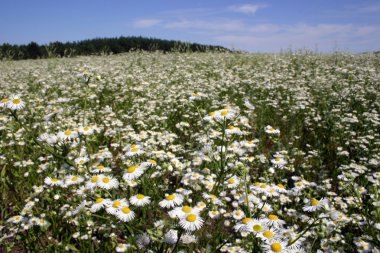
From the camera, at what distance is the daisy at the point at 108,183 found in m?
1.64

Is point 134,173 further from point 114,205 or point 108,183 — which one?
point 114,205

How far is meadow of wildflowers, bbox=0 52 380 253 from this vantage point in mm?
1703

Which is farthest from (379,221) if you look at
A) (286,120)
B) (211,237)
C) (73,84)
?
(73,84)

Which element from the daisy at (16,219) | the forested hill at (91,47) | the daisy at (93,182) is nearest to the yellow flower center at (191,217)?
the daisy at (93,182)

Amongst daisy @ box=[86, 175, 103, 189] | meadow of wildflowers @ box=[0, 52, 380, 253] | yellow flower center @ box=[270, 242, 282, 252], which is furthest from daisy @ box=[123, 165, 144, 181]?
yellow flower center @ box=[270, 242, 282, 252]

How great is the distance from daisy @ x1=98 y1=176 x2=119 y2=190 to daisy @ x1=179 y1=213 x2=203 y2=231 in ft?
1.68

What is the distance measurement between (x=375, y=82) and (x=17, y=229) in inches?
286

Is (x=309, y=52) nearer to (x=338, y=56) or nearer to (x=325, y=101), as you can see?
(x=338, y=56)

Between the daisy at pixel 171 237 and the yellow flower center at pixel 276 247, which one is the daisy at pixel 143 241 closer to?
the daisy at pixel 171 237

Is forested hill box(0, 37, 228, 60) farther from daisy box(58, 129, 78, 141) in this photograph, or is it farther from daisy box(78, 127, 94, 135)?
daisy box(58, 129, 78, 141)

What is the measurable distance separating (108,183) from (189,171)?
1.17 metres

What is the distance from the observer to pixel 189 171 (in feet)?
8.99

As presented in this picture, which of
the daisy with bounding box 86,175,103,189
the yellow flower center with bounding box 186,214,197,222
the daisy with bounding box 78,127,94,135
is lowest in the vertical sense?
the yellow flower center with bounding box 186,214,197,222

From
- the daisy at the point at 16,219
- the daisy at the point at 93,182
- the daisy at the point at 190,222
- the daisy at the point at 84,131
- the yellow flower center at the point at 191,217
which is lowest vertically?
the daisy at the point at 16,219
